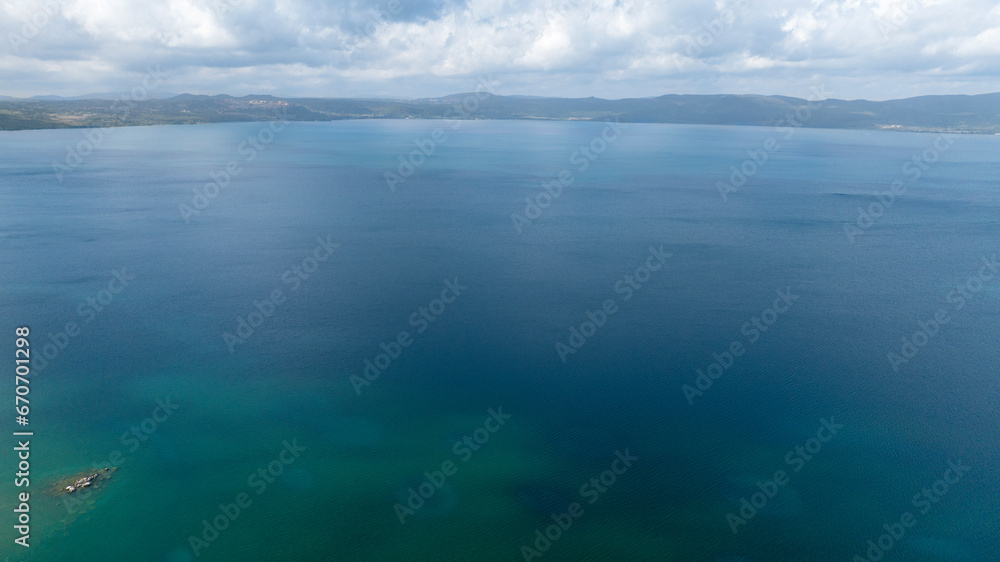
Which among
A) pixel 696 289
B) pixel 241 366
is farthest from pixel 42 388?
pixel 696 289

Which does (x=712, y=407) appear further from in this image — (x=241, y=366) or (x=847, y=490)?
(x=241, y=366)

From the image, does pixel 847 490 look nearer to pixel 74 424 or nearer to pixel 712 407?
pixel 712 407

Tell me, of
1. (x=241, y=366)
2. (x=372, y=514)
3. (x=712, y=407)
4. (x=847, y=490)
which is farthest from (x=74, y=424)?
(x=847, y=490)

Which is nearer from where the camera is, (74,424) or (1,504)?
(1,504)

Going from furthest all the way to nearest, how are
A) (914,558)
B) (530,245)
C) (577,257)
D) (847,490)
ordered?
(530,245) → (577,257) → (847,490) → (914,558)

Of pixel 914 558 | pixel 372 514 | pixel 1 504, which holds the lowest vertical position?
pixel 914 558

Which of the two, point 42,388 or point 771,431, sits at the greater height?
point 42,388

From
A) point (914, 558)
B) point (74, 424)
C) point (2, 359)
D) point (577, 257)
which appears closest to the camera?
point (914, 558)
